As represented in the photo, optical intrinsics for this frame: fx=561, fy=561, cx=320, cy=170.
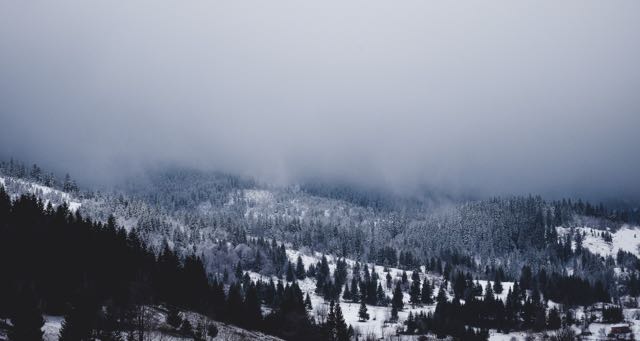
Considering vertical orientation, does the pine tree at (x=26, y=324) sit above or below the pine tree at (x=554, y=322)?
below

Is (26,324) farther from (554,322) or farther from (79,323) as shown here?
(554,322)

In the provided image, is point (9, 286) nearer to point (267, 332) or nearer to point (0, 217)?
point (0, 217)

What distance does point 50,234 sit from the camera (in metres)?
81.0

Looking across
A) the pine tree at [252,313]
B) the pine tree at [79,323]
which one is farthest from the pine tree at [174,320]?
the pine tree at [79,323]

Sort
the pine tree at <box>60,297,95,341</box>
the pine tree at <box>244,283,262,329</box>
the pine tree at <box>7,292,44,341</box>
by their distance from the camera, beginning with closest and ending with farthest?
the pine tree at <box>7,292,44,341</box>
the pine tree at <box>60,297,95,341</box>
the pine tree at <box>244,283,262,329</box>

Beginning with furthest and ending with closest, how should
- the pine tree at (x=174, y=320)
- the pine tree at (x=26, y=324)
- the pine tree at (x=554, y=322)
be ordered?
the pine tree at (x=554, y=322) → the pine tree at (x=174, y=320) → the pine tree at (x=26, y=324)

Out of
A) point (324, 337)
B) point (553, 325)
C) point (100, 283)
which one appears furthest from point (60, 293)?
point (553, 325)

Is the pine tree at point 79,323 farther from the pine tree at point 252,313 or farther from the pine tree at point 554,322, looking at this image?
the pine tree at point 554,322

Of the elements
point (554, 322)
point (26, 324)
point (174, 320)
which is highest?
point (554, 322)

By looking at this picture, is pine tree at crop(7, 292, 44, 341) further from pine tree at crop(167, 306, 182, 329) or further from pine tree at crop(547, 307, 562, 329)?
pine tree at crop(547, 307, 562, 329)

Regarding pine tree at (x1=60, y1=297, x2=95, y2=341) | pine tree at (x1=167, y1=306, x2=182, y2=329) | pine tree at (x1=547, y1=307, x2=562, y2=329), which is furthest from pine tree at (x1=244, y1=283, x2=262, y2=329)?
pine tree at (x1=547, y1=307, x2=562, y2=329)

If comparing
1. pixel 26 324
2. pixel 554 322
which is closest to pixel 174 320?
pixel 26 324

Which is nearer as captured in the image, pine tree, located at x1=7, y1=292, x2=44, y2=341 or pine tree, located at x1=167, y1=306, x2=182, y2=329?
pine tree, located at x1=7, y1=292, x2=44, y2=341

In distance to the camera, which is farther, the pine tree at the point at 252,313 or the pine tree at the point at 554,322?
the pine tree at the point at 554,322
